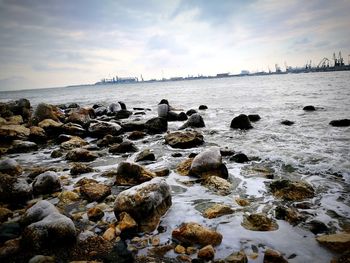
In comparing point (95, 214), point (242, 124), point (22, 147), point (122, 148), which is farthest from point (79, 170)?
point (242, 124)

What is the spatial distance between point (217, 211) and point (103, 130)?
732cm

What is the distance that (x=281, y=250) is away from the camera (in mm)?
2947

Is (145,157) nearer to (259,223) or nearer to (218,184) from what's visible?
(218,184)

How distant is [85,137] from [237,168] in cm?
668

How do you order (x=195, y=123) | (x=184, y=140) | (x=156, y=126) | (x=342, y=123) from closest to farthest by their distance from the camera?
(x=184, y=140) → (x=342, y=123) → (x=156, y=126) → (x=195, y=123)

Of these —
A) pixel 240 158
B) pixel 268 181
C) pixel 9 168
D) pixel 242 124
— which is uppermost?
pixel 9 168

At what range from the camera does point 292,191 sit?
4246mm

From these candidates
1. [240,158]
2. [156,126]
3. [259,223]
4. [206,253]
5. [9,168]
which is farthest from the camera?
[156,126]

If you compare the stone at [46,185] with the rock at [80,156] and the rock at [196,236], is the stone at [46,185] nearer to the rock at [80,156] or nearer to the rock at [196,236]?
the rock at [80,156]

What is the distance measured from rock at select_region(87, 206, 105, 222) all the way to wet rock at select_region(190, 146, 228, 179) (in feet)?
7.08

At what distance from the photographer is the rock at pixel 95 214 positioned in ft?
12.3

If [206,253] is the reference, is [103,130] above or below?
above

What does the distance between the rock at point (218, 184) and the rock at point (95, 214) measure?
6.46 ft

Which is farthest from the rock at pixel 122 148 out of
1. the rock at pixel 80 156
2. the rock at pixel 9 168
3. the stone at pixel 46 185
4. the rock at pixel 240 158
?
the rock at pixel 240 158
